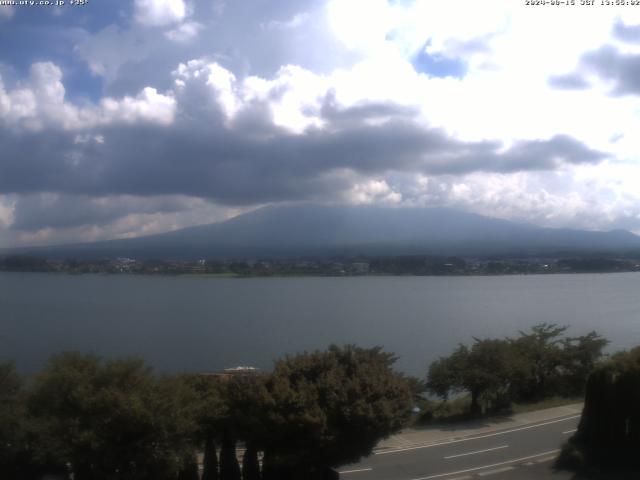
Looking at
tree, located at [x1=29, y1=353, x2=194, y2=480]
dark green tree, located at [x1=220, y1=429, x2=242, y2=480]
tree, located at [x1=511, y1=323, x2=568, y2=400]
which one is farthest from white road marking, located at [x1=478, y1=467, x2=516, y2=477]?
tree, located at [x1=511, y1=323, x2=568, y2=400]

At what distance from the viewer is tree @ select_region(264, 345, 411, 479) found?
330 inches

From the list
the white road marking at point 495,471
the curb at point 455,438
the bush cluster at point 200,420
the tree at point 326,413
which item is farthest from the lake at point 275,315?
the tree at point 326,413

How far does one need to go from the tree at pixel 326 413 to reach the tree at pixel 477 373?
7590 mm

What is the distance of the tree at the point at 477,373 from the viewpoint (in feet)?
53.2

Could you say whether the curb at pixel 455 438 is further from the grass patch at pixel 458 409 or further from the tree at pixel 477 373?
the tree at pixel 477 373

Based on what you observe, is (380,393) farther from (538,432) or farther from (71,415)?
(538,432)

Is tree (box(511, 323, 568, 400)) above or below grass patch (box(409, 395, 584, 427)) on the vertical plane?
above

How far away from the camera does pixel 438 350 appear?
94.9 ft

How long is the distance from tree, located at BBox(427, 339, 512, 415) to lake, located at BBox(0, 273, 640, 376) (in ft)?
22.0

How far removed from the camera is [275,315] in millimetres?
41688

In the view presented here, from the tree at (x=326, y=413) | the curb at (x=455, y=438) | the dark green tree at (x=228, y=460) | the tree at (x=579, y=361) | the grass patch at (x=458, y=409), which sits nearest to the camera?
the tree at (x=326, y=413)

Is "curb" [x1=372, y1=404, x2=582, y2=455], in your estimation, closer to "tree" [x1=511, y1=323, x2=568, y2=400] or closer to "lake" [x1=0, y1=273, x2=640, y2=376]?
"tree" [x1=511, y1=323, x2=568, y2=400]

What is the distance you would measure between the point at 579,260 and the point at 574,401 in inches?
2910

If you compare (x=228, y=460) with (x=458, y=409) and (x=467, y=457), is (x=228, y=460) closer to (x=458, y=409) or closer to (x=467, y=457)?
(x=467, y=457)
